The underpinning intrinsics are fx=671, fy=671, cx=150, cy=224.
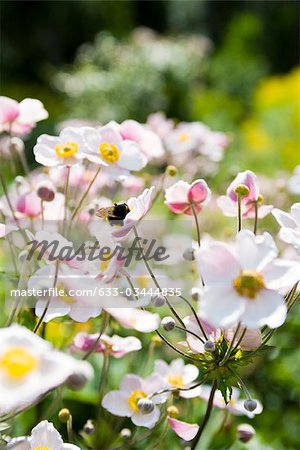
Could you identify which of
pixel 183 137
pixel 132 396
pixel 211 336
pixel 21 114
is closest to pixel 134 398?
pixel 132 396

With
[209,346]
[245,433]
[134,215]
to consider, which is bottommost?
[245,433]

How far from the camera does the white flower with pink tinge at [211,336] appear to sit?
Result: 76 cm

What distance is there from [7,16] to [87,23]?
111 centimetres

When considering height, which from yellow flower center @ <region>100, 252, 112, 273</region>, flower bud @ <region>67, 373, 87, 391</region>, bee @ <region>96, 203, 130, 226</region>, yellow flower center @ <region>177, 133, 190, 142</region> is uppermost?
bee @ <region>96, 203, 130, 226</region>

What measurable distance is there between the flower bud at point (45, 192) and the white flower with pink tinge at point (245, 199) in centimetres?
23

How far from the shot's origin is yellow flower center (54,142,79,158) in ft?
3.06

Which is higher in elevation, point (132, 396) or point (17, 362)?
point (17, 362)

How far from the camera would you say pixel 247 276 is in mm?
644

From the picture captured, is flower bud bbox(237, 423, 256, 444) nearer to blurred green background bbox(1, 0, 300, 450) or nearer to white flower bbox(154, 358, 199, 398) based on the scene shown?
white flower bbox(154, 358, 199, 398)

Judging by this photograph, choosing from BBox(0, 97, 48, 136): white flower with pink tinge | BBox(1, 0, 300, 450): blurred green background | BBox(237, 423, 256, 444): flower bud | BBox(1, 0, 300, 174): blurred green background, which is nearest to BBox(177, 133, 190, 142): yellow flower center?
BBox(1, 0, 300, 450): blurred green background

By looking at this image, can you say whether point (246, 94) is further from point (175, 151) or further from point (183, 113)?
point (175, 151)

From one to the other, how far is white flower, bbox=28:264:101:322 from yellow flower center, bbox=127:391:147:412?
178mm

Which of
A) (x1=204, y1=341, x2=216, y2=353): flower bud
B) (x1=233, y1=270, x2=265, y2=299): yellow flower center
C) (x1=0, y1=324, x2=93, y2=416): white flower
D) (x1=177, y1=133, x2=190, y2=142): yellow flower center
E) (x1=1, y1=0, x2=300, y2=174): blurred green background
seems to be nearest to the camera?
(x1=0, y1=324, x2=93, y2=416): white flower

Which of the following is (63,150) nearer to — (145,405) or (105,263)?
(105,263)
